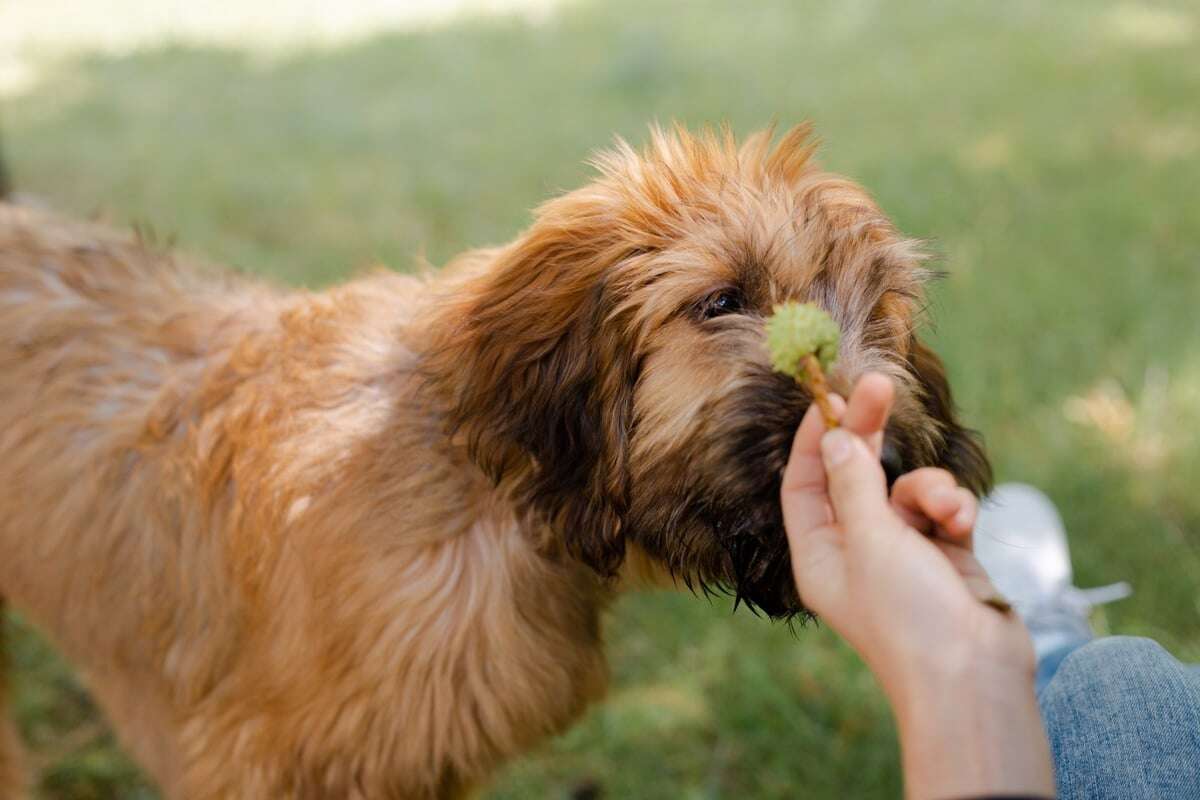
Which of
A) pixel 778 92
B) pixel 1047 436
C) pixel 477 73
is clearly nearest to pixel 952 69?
pixel 778 92

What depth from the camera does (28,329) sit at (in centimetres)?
242

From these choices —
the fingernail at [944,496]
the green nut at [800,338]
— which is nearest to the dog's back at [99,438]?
the green nut at [800,338]

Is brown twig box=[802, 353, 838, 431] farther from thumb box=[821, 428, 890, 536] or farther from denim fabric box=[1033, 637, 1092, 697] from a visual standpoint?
denim fabric box=[1033, 637, 1092, 697]

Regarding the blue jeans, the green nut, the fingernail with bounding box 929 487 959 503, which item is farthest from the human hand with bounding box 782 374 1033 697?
the blue jeans

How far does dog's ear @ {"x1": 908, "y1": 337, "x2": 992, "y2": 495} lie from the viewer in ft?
7.01

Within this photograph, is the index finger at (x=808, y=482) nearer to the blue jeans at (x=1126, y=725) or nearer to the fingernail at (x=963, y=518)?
the fingernail at (x=963, y=518)

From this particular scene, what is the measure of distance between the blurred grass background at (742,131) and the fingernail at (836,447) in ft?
3.75

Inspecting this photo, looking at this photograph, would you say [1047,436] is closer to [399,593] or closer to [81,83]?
[399,593]

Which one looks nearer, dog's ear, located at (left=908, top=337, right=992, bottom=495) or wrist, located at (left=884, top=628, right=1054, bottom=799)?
A: wrist, located at (left=884, top=628, right=1054, bottom=799)

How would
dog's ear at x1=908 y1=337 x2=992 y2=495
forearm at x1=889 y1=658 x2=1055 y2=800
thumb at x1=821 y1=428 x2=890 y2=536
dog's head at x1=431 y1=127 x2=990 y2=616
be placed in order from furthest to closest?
dog's ear at x1=908 y1=337 x2=992 y2=495 → dog's head at x1=431 y1=127 x2=990 y2=616 → thumb at x1=821 y1=428 x2=890 y2=536 → forearm at x1=889 y1=658 x2=1055 y2=800

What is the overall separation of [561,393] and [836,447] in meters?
0.72

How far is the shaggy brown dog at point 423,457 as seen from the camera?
1.80 metres

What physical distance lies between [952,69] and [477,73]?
3.11 metres

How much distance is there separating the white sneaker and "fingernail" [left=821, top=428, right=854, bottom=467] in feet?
5.80
